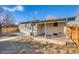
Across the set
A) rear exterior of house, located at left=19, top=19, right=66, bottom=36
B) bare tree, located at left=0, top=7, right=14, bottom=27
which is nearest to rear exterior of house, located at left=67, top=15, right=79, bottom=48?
rear exterior of house, located at left=19, top=19, right=66, bottom=36

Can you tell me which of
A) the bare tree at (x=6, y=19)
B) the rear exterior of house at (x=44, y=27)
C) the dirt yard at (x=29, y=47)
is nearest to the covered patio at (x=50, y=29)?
the rear exterior of house at (x=44, y=27)

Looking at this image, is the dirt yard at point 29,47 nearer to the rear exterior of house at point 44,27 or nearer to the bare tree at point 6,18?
the rear exterior of house at point 44,27

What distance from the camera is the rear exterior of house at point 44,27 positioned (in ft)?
8.72

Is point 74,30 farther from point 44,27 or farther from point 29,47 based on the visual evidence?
point 29,47

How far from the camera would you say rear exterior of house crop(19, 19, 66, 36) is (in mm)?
2658

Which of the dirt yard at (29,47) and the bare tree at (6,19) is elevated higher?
the bare tree at (6,19)

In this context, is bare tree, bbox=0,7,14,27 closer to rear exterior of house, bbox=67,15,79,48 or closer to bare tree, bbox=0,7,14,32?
bare tree, bbox=0,7,14,32

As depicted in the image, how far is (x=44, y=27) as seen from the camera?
2.70 meters

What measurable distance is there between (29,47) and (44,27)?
34 centimetres

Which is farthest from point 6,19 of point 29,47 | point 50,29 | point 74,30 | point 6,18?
point 74,30

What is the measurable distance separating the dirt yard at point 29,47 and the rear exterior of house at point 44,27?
11 cm
